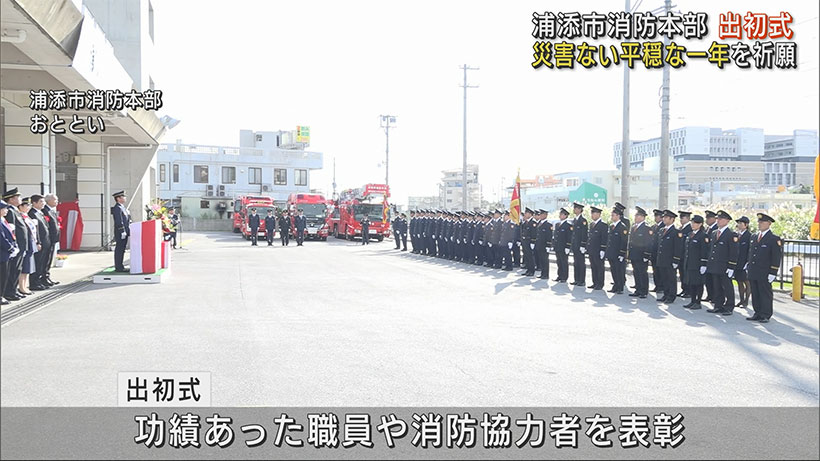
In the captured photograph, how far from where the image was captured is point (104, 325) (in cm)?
942

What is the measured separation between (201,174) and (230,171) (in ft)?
9.78

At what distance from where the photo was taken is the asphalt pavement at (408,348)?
6168 mm

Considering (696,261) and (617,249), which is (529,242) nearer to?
(617,249)

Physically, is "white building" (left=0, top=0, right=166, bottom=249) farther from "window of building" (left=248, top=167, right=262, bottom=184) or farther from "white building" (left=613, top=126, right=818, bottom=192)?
"white building" (left=613, top=126, right=818, bottom=192)

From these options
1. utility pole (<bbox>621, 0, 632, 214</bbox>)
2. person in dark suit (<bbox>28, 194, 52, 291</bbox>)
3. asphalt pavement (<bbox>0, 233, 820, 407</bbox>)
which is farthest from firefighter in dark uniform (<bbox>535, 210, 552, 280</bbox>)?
person in dark suit (<bbox>28, 194, 52, 291</bbox>)

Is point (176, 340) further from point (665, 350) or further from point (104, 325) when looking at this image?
point (665, 350)

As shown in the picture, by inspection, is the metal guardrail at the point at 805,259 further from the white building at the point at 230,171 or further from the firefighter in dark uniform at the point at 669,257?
the white building at the point at 230,171

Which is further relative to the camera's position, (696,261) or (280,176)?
(280,176)

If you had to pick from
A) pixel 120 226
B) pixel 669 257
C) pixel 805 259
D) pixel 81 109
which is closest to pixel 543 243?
pixel 669 257

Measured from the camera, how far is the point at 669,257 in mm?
14023

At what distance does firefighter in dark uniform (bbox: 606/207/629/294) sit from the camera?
1528 centimetres

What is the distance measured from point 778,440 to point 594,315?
6394 mm

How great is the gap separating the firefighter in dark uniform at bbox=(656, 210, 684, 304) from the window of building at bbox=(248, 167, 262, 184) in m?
63.0

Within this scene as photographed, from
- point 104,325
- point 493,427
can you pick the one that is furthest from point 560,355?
point 104,325
